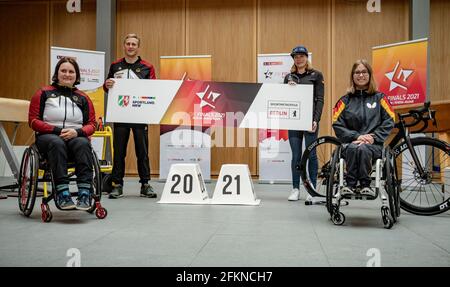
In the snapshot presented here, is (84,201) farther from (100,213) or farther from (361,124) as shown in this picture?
(361,124)

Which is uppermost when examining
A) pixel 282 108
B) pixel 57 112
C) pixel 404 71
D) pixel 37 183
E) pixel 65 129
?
pixel 404 71

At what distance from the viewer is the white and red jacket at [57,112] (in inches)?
118

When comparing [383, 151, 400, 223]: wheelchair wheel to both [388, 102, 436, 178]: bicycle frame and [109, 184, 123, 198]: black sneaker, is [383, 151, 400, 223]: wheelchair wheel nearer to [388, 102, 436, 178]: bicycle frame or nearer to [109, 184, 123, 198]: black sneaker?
[388, 102, 436, 178]: bicycle frame

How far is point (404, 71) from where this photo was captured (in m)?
5.49

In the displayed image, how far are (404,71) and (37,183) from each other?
173 inches

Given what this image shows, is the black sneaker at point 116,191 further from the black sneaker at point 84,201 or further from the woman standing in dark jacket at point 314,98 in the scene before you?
the woman standing in dark jacket at point 314,98

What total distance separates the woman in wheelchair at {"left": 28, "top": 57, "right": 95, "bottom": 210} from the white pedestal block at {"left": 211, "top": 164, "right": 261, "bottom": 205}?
3.97 ft

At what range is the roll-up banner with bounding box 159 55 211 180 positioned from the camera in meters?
6.32

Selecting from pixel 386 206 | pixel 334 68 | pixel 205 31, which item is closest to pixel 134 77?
pixel 386 206

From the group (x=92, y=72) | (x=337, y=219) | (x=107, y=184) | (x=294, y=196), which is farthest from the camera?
(x=92, y=72)

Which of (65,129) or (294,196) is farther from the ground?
(65,129)

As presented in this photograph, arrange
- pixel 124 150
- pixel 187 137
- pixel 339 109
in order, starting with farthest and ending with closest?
pixel 187 137, pixel 124 150, pixel 339 109

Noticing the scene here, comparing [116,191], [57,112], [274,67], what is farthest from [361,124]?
[274,67]
